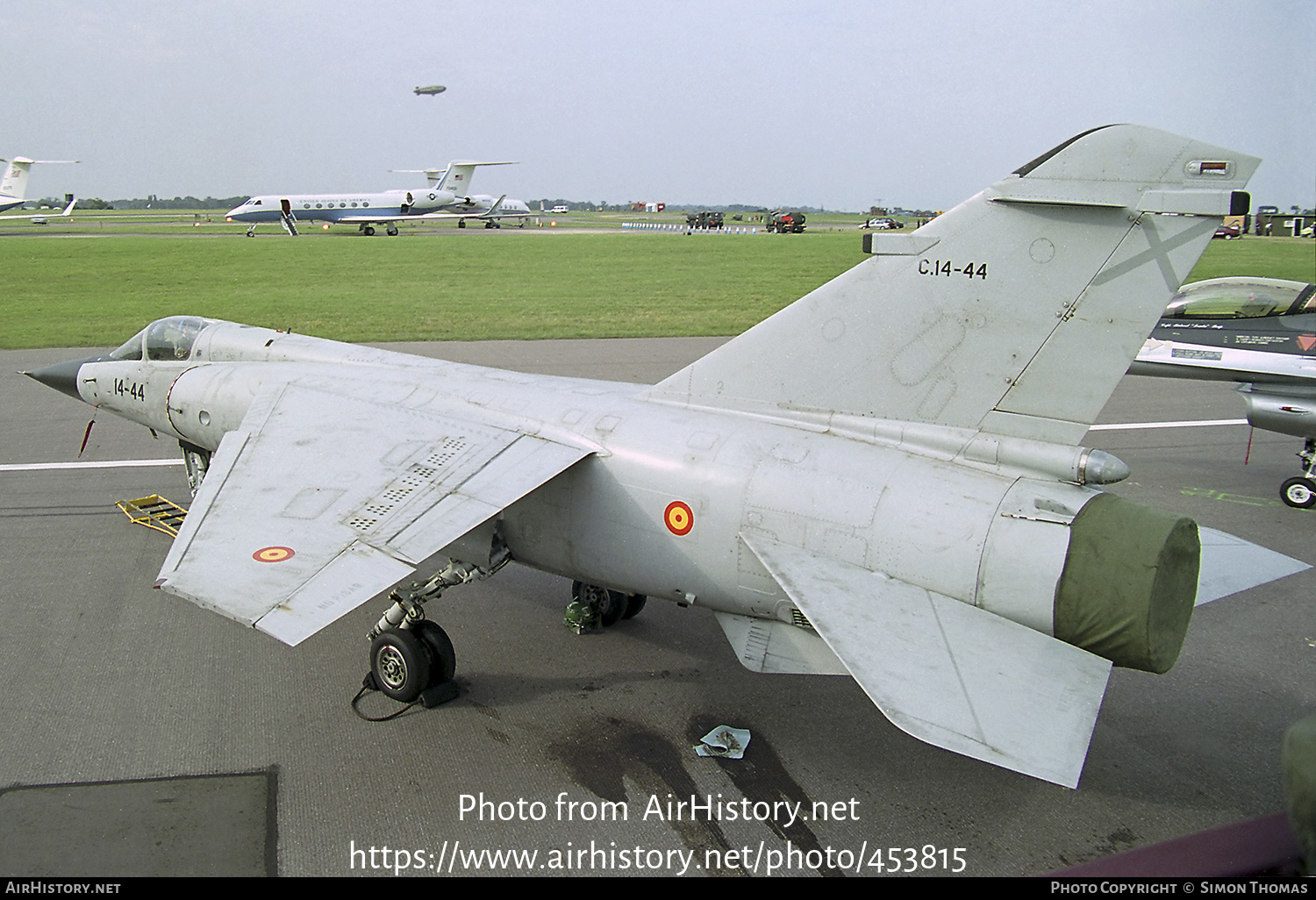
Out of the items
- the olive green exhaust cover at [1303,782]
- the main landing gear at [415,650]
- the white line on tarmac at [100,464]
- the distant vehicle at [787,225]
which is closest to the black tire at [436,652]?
the main landing gear at [415,650]

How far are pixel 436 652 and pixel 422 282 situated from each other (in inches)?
1220

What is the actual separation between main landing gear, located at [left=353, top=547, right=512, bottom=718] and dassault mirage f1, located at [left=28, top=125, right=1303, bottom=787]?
2 cm

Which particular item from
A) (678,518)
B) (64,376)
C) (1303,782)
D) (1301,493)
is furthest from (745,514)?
(1301,493)

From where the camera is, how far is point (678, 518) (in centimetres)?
619

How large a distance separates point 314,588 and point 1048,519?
4.43 m

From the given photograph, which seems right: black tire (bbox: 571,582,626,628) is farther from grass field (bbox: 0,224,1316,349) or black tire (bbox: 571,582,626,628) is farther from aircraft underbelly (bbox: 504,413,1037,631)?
grass field (bbox: 0,224,1316,349)

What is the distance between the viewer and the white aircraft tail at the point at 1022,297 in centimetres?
529

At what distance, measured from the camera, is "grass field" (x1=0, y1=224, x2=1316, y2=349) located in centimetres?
2447

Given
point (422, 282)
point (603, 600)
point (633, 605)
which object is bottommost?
point (633, 605)

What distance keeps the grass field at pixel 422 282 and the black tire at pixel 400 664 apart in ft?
54.4

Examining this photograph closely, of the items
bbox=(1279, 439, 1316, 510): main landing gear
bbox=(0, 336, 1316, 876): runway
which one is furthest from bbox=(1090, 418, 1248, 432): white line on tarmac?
bbox=(0, 336, 1316, 876): runway

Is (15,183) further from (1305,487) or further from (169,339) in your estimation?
(1305,487)

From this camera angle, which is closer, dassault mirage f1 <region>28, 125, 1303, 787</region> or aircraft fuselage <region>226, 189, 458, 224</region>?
dassault mirage f1 <region>28, 125, 1303, 787</region>

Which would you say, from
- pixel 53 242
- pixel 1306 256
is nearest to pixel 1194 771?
pixel 1306 256
